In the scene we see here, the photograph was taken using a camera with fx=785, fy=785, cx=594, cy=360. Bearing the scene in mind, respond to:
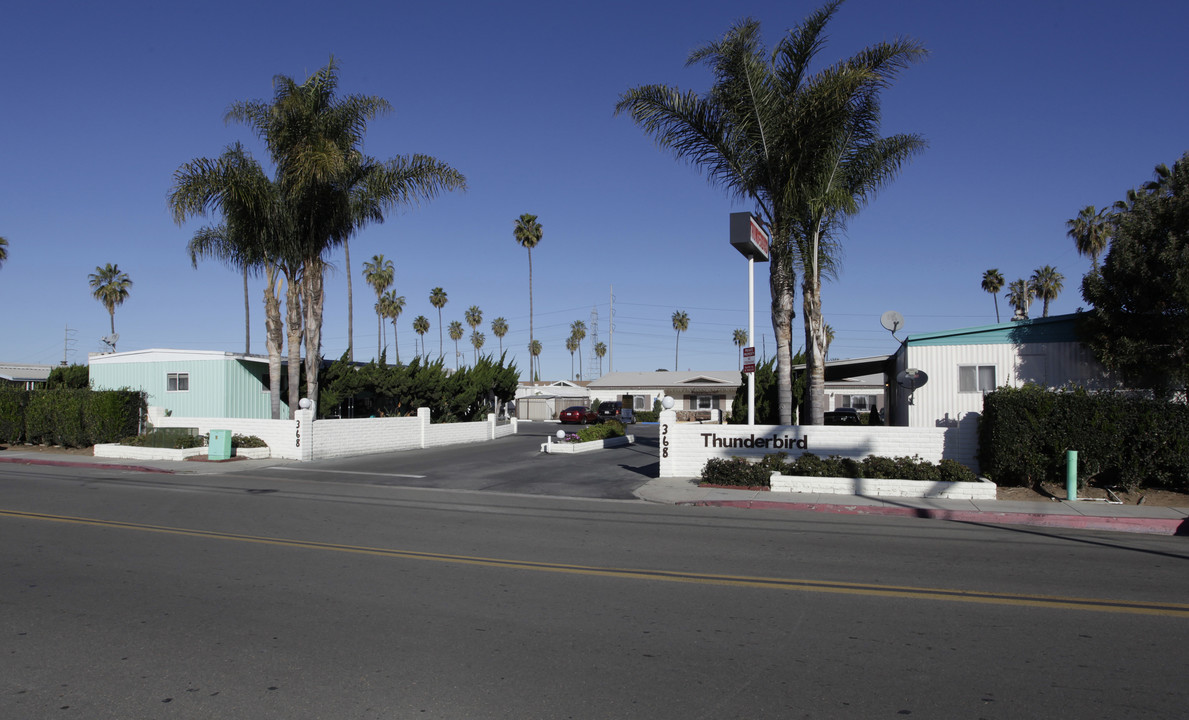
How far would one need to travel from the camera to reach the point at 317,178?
23.9 metres

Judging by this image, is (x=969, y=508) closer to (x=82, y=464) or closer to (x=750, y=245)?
(x=750, y=245)

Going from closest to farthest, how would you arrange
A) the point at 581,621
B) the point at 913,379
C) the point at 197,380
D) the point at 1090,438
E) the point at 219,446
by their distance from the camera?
the point at 581,621
the point at 1090,438
the point at 913,379
the point at 219,446
the point at 197,380

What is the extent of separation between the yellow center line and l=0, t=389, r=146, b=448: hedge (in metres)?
19.4

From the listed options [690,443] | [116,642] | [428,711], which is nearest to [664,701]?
[428,711]

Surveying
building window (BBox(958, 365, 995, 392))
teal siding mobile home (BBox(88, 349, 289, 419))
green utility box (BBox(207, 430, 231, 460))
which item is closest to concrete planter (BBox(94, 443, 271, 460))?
green utility box (BBox(207, 430, 231, 460))

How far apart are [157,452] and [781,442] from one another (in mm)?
18976

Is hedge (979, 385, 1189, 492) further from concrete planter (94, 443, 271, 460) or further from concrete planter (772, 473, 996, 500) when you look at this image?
concrete planter (94, 443, 271, 460)

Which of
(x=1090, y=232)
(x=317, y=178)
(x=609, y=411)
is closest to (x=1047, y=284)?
Answer: (x=1090, y=232)

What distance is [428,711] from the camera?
468 centimetres

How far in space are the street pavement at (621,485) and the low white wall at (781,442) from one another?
0.71 metres

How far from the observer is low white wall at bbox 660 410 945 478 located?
17266 millimetres

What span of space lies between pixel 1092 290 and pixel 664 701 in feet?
53.9

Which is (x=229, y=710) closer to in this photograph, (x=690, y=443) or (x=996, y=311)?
(x=690, y=443)

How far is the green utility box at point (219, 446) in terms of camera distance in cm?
2373
